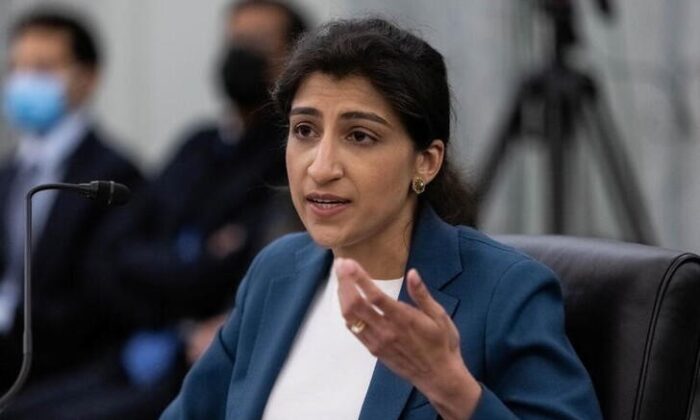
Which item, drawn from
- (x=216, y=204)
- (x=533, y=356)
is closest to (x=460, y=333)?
(x=533, y=356)

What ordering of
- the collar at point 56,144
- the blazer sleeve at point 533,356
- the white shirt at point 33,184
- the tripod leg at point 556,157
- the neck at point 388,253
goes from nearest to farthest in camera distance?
the blazer sleeve at point 533,356, the neck at point 388,253, the tripod leg at point 556,157, the white shirt at point 33,184, the collar at point 56,144

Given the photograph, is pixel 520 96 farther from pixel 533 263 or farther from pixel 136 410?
pixel 533 263

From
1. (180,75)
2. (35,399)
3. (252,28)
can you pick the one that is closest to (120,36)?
(180,75)

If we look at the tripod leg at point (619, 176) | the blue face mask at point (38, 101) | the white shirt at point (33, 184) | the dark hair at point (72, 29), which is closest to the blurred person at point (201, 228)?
the white shirt at point (33, 184)

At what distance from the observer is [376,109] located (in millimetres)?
2078

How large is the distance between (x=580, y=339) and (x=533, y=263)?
153mm

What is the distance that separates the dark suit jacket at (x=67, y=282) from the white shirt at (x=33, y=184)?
36 mm

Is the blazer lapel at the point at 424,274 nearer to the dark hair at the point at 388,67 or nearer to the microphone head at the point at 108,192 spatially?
the dark hair at the point at 388,67

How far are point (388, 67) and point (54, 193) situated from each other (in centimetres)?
234

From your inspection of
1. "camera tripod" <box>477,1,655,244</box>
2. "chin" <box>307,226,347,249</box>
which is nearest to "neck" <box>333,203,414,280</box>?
"chin" <box>307,226,347,249</box>

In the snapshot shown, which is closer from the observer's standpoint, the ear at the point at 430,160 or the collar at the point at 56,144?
the ear at the point at 430,160

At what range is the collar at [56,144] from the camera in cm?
438

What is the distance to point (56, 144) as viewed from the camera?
441cm

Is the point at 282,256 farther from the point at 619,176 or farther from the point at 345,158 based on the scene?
the point at 619,176
